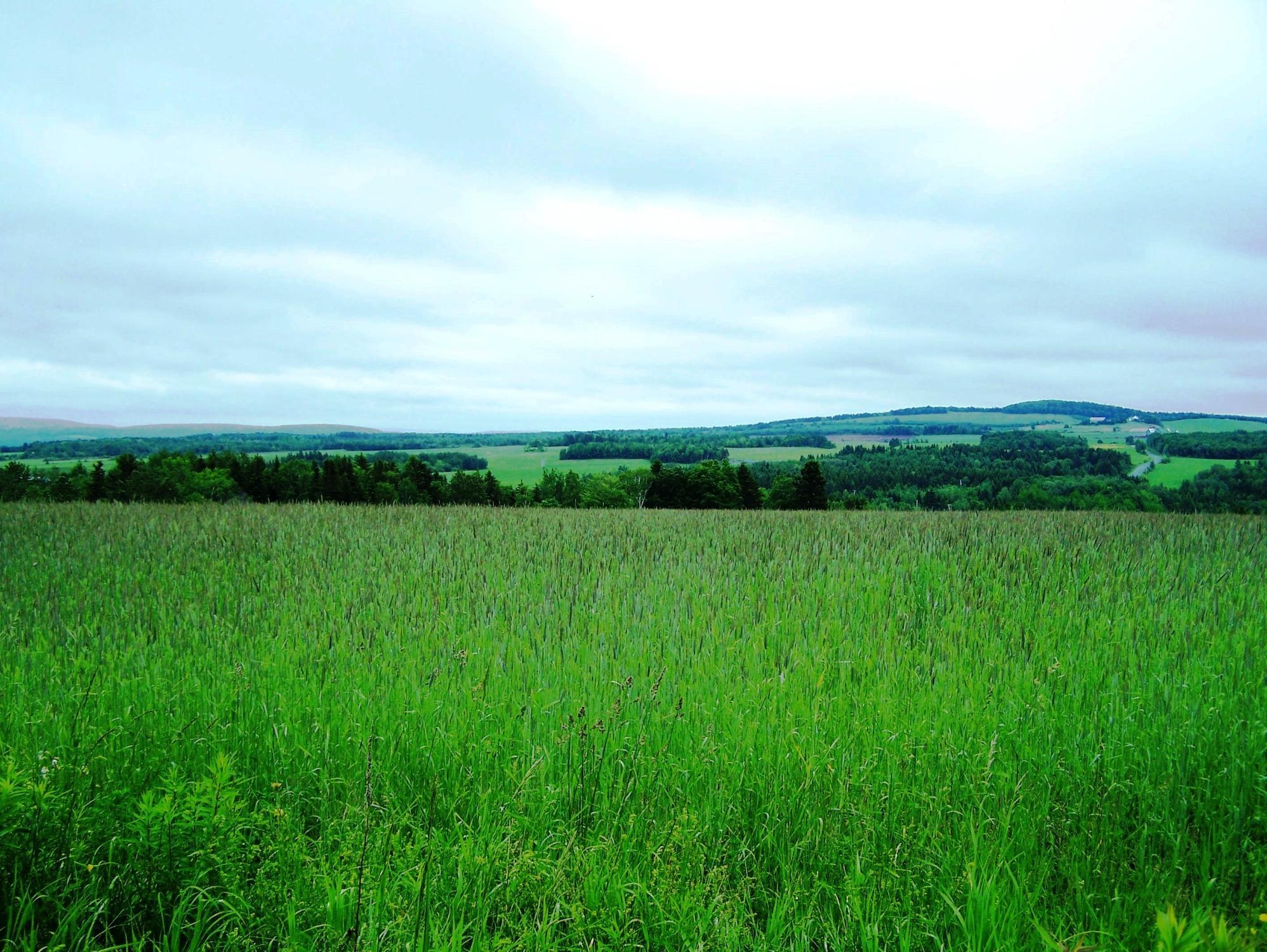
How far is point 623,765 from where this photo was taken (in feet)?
10.6

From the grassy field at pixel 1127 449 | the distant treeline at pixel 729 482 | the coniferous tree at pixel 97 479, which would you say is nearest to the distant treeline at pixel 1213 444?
the grassy field at pixel 1127 449

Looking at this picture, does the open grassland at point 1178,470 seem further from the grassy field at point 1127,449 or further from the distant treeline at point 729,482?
the grassy field at point 1127,449

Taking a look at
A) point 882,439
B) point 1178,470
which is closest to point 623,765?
point 1178,470

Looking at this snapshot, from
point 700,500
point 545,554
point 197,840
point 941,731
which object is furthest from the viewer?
point 700,500

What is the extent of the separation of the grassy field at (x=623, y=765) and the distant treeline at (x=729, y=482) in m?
14.1

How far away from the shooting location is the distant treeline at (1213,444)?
31.5 meters

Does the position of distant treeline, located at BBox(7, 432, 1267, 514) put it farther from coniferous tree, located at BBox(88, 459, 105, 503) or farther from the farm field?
the farm field

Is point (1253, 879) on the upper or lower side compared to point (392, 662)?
lower

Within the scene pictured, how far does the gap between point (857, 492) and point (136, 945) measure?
35634 mm

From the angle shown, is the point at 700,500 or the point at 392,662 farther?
the point at 700,500

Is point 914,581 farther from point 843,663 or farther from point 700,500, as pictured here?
point 700,500

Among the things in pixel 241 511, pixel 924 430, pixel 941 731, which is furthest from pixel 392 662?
pixel 924 430

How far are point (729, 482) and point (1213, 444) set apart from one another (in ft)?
93.6

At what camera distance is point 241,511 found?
14.5 metres
